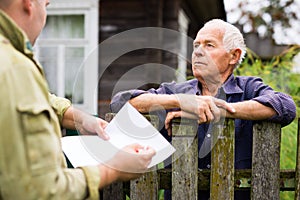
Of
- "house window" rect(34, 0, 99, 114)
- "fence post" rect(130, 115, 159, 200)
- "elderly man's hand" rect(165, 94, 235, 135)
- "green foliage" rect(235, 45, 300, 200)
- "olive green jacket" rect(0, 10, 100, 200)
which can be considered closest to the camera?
"olive green jacket" rect(0, 10, 100, 200)

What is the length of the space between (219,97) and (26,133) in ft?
4.19

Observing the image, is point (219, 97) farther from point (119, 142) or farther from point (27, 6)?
point (27, 6)

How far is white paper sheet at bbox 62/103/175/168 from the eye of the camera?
1732 millimetres

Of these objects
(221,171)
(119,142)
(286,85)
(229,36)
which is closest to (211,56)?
(229,36)

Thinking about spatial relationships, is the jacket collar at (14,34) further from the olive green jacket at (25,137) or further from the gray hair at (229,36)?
the gray hair at (229,36)

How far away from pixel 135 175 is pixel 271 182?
3.33 feet

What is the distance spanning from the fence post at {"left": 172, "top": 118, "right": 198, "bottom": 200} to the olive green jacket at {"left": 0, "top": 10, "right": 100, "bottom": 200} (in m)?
1.00

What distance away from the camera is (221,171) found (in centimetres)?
230

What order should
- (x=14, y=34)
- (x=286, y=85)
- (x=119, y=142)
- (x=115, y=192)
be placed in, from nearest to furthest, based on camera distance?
(x=14, y=34), (x=119, y=142), (x=115, y=192), (x=286, y=85)

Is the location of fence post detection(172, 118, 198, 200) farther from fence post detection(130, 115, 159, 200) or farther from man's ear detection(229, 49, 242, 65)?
man's ear detection(229, 49, 242, 65)

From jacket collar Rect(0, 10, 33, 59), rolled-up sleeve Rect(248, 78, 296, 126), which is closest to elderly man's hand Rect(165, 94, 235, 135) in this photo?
rolled-up sleeve Rect(248, 78, 296, 126)

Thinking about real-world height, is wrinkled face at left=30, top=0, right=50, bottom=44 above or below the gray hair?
below

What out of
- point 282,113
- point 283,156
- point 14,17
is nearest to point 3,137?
point 14,17

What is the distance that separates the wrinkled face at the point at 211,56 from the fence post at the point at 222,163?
0.92 feet
